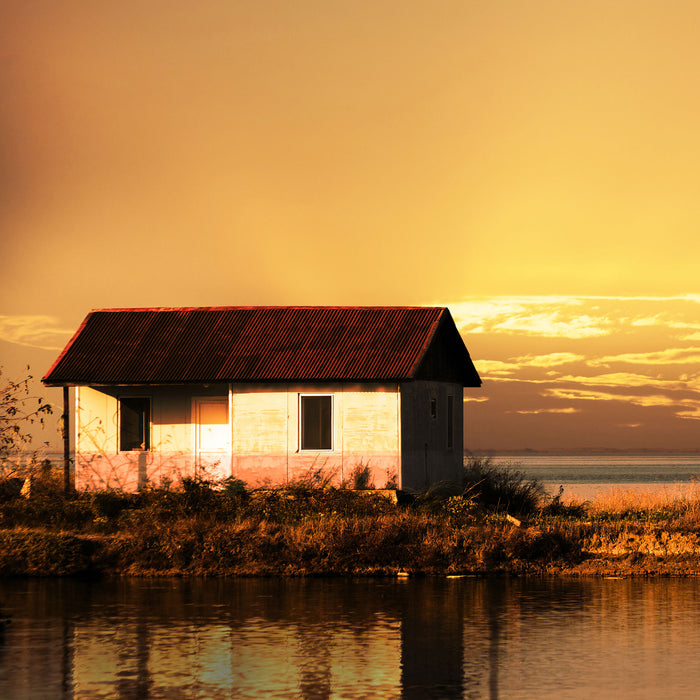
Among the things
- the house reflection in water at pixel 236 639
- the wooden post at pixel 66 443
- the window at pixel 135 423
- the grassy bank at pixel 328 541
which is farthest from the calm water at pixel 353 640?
the window at pixel 135 423

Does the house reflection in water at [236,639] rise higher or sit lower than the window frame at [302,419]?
lower

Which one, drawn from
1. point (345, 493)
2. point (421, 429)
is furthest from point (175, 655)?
point (421, 429)

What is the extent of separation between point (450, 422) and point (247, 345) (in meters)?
6.47

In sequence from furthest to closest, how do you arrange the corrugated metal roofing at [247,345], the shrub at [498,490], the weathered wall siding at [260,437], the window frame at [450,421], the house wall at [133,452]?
1. the window frame at [450,421]
2. the shrub at [498,490]
3. the house wall at [133,452]
4. the corrugated metal roofing at [247,345]
5. the weathered wall siding at [260,437]

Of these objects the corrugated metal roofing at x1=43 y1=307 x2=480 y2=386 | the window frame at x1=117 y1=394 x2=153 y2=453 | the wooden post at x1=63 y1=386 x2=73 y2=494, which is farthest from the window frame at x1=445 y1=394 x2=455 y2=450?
the wooden post at x1=63 y1=386 x2=73 y2=494

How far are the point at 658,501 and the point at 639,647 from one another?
60.9 feet

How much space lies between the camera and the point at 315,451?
2986cm

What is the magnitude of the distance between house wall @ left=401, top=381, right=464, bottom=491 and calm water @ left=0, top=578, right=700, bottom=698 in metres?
8.27

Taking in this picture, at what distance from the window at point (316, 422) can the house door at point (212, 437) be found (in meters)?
2.28

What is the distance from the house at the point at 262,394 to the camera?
1174 inches

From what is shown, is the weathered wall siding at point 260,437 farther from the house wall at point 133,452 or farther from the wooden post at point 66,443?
the wooden post at point 66,443

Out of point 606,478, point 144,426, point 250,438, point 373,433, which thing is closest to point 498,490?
point 373,433

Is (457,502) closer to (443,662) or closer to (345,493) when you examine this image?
(345,493)

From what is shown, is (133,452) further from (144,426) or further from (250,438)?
(250,438)
